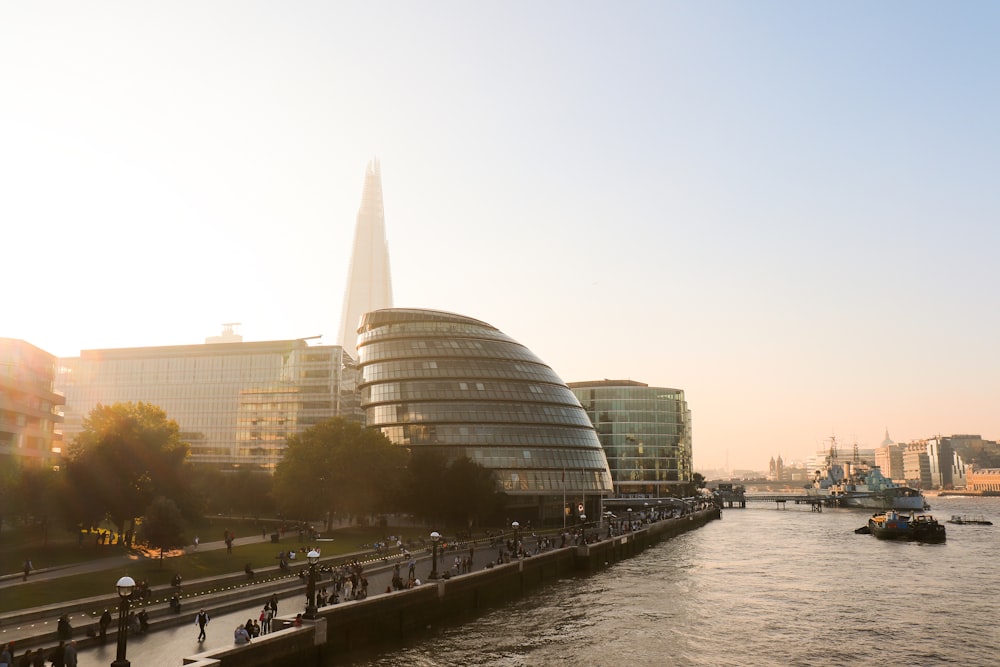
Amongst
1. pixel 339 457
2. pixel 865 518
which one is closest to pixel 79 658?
pixel 339 457

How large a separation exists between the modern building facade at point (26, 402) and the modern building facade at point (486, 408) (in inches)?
1828

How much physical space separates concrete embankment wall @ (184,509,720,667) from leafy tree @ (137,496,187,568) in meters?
18.6

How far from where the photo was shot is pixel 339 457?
290 feet

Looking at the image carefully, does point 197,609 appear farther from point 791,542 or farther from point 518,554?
point 791,542

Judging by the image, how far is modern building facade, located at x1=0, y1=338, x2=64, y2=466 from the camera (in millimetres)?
86688

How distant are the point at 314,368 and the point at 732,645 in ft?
490

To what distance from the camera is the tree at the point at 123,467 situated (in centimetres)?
6588

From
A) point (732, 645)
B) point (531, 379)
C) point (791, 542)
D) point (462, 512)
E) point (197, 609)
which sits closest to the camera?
point (197, 609)

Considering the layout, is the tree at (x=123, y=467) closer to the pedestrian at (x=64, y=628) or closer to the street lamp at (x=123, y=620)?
the pedestrian at (x=64, y=628)

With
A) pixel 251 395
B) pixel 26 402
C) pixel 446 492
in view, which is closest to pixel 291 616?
pixel 446 492

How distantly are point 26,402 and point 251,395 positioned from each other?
322ft

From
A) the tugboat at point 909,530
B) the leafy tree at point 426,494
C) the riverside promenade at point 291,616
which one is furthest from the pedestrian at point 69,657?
the tugboat at point 909,530

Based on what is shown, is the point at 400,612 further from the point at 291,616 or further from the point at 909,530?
the point at 909,530

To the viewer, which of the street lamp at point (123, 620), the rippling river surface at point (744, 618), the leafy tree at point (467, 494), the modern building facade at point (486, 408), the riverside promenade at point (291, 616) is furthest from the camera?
the modern building facade at point (486, 408)
